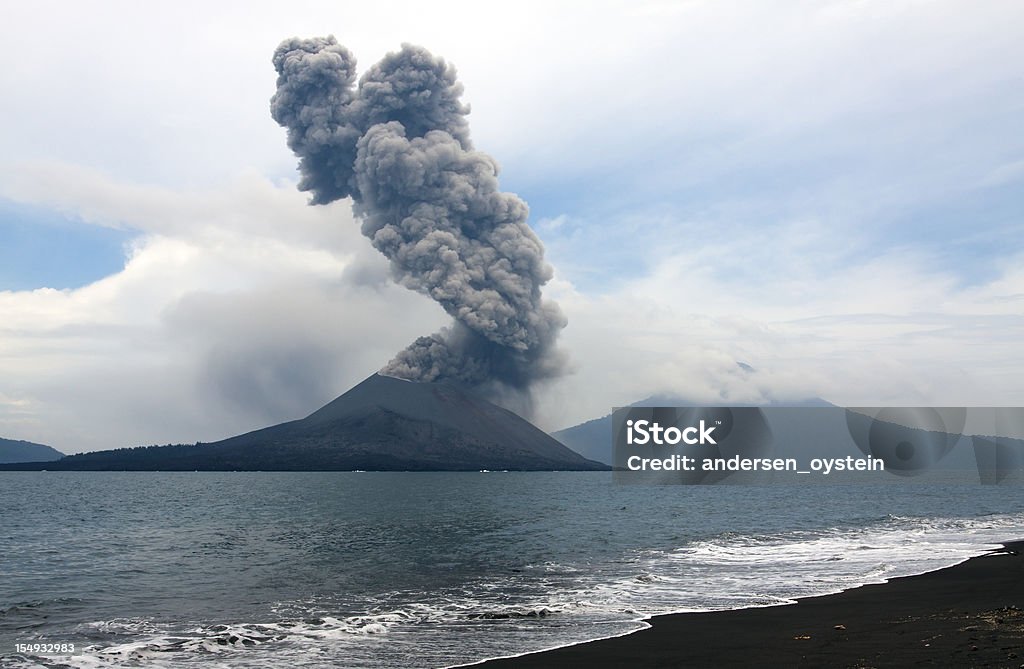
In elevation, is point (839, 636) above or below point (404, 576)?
above

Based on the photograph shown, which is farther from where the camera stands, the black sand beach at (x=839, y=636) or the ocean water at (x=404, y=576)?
the ocean water at (x=404, y=576)

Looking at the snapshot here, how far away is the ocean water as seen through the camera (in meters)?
22.2

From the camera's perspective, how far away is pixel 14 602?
30.7m

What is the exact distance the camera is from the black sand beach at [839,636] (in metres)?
17.1

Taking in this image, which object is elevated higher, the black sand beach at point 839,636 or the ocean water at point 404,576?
the black sand beach at point 839,636

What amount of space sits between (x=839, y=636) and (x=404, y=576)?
2081 centimetres

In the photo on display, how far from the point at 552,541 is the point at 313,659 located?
33874 mm

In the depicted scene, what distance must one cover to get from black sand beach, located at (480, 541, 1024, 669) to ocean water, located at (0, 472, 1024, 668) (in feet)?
4.91

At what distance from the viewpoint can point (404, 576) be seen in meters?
36.2

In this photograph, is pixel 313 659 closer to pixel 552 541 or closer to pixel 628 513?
pixel 552 541

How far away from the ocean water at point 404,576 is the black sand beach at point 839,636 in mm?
1497

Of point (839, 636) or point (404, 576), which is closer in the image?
point (839, 636)

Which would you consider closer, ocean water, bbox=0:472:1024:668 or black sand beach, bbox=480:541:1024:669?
black sand beach, bbox=480:541:1024:669

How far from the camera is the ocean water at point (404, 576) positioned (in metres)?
22.2
